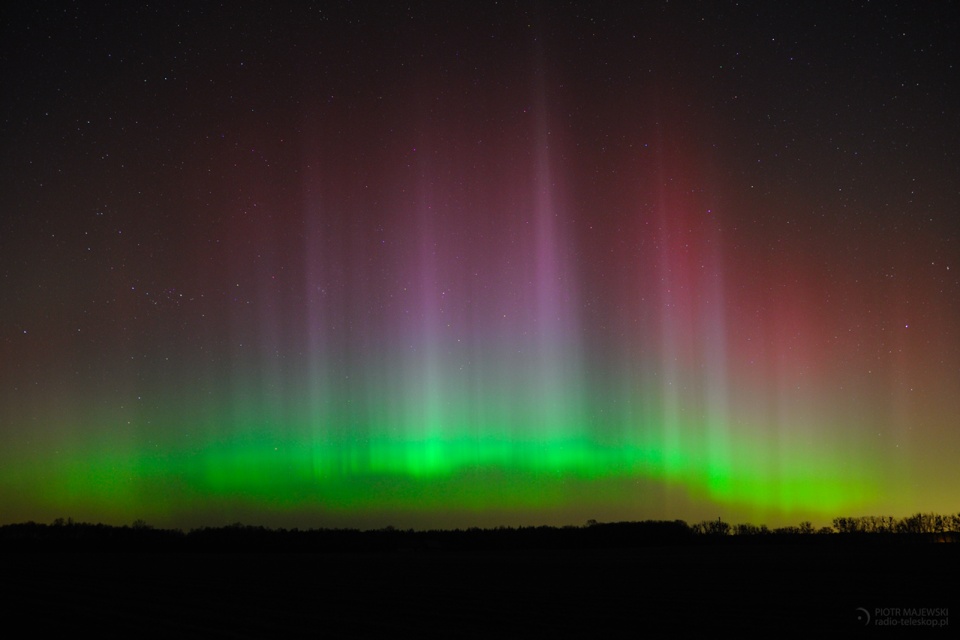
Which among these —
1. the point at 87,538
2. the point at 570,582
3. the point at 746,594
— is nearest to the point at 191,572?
the point at 570,582

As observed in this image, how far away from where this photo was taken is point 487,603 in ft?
106

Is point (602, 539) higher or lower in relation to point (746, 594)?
lower

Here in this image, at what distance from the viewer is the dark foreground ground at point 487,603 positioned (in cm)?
2411

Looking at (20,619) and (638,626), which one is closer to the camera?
(638,626)

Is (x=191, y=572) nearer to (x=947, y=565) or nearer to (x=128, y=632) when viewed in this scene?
(x=128, y=632)

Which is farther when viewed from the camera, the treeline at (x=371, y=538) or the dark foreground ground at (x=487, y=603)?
the treeline at (x=371, y=538)

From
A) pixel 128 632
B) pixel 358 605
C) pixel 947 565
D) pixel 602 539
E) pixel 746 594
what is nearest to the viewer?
pixel 128 632

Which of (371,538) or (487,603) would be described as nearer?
(487,603)

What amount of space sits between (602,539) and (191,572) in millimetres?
93383

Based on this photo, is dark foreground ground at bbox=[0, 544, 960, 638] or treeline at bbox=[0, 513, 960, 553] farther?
treeline at bbox=[0, 513, 960, 553]

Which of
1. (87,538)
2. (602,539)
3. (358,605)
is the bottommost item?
(602,539)

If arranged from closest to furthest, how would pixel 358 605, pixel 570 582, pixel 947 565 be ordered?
pixel 358 605
pixel 570 582
pixel 947 565

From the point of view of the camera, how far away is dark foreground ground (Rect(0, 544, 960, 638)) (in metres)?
24.1

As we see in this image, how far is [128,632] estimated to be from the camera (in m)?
24.1
